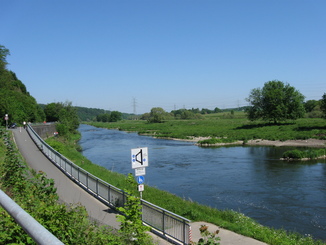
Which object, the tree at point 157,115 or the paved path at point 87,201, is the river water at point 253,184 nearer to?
the paved path at point 87,201

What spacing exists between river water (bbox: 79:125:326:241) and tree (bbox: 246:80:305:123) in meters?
40.1

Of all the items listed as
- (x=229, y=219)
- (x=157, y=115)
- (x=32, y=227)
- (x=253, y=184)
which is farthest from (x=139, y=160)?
(x=157, y=115)

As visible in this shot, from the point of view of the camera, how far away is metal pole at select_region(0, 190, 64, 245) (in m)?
1.51

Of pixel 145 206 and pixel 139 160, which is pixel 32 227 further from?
pixel 145 206

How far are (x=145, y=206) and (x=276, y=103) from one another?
72.4 m

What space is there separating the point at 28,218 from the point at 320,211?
19.4 meters

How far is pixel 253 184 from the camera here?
2505 centimetres

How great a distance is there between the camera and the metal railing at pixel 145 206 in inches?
433


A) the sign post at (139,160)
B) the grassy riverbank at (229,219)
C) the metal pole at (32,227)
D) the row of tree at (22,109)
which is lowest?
the grassy riverbank at (229,219)

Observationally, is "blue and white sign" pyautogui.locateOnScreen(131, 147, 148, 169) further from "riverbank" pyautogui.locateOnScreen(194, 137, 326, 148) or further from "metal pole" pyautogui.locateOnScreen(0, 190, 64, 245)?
"riverbank" pyautogui.locateOnScreen(194, 137, 326, 148)

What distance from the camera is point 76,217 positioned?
5.82 meters

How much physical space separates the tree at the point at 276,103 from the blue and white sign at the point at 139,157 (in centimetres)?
6941

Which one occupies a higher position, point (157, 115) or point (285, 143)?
point (157, 115)

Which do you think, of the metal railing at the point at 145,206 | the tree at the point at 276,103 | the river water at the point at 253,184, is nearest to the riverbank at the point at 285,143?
the river water at the point at 253,184
